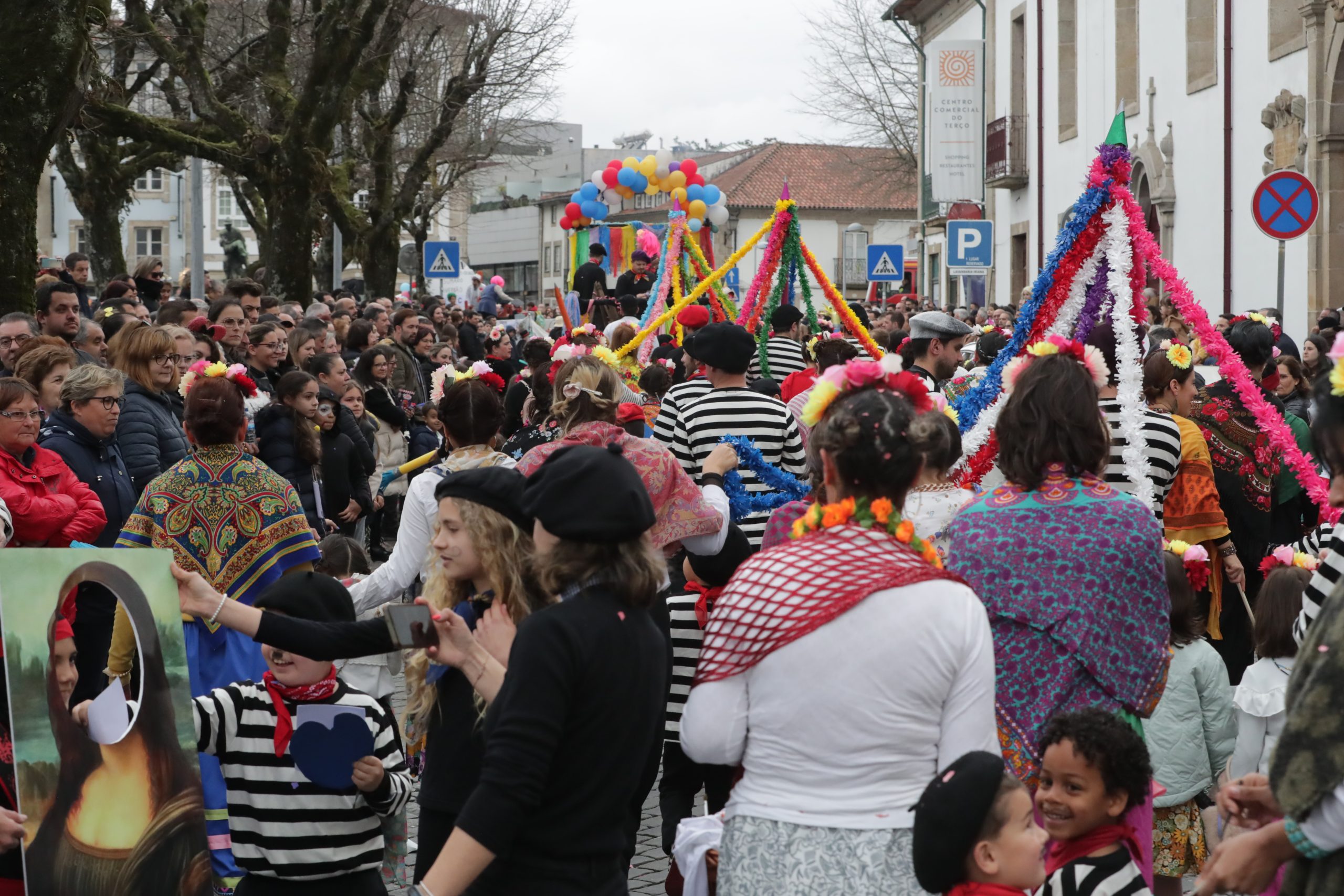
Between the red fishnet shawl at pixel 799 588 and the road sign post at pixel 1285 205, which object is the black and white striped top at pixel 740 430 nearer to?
the red fishnet shawl at pixel 799 588

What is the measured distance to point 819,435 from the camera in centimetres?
331

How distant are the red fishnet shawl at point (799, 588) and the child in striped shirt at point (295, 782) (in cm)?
119

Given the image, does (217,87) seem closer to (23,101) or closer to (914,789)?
(23,101)

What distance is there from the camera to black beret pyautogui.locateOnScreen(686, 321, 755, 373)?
6.98m

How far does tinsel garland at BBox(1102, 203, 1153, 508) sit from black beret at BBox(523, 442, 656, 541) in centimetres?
278

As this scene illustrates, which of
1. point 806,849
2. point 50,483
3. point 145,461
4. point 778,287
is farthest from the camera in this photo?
point 778,287

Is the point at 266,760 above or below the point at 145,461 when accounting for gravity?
below

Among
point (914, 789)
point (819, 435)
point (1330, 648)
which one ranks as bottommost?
point (914, 789)

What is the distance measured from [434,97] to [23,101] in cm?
2665

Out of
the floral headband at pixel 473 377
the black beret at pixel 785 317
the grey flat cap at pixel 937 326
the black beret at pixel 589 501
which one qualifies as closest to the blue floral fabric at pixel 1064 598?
the black beret at pixel 589 501

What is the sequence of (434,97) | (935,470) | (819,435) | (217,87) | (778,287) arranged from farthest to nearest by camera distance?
(434,97)
(217,87)
(778,287)
(935,470)
(819,435)

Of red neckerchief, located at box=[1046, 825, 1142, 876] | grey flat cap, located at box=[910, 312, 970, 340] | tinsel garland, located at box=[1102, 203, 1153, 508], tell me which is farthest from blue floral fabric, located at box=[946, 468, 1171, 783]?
grey flat cap, located at box=[910, 312, 970, 340]

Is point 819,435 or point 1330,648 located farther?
point 819,435

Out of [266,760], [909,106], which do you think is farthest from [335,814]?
[909,106]
